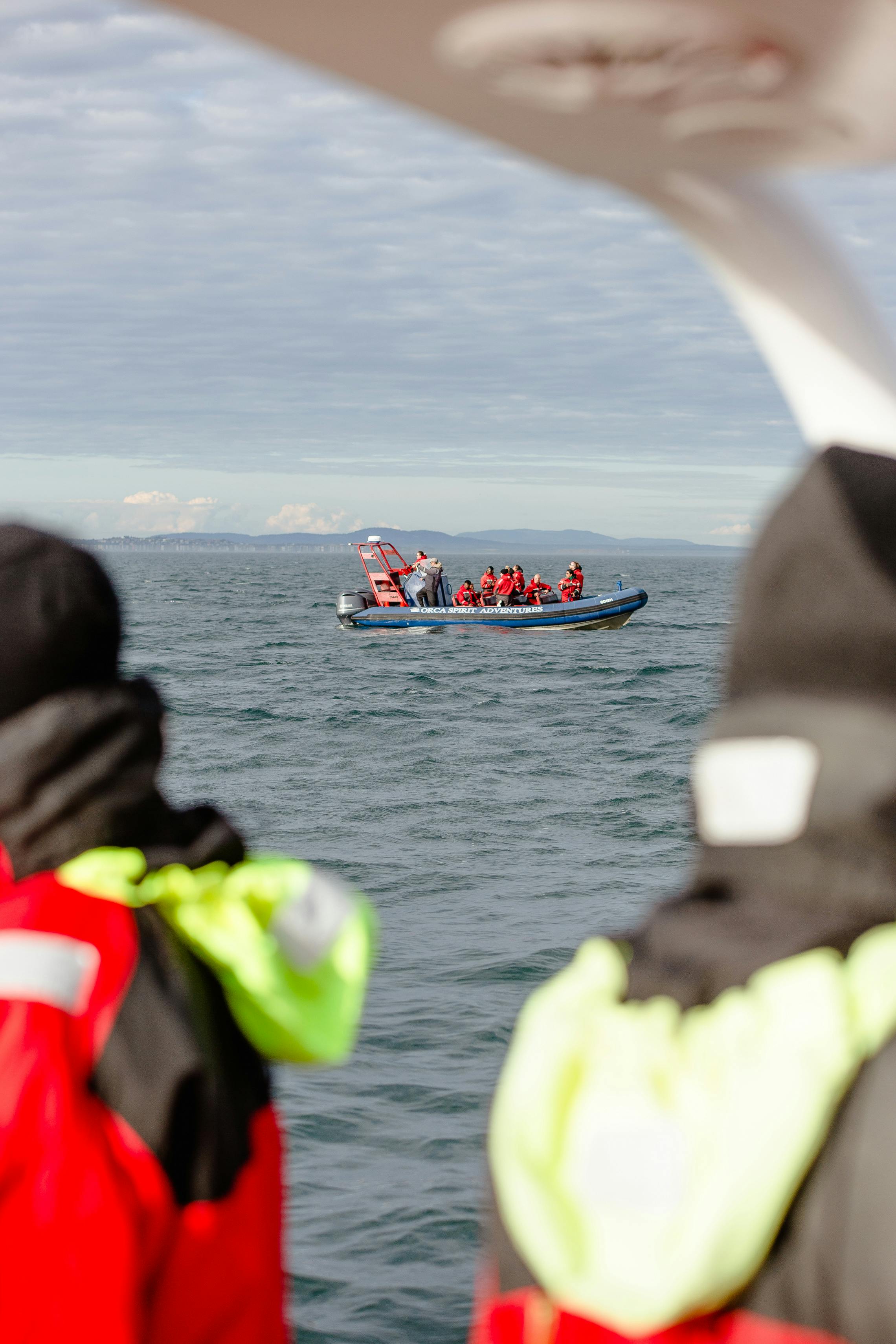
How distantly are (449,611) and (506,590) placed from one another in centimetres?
142

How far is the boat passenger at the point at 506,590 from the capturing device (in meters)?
31.5

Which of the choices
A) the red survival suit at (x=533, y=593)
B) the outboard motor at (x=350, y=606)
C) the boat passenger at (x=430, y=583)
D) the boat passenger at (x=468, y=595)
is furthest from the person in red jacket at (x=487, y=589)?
the outboard motor at (x=350, y=606)

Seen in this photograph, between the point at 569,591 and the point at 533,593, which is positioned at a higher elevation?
the point at 569,591

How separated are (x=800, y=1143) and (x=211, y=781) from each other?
15517 mm

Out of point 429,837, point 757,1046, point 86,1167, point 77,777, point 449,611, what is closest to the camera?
point 757,1046

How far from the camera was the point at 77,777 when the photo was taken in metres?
1.55

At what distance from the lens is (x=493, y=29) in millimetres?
1350

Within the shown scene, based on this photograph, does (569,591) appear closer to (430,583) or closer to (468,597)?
(468,597)

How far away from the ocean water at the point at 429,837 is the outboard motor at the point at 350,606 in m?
0.99

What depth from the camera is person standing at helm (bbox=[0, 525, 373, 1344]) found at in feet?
4.56

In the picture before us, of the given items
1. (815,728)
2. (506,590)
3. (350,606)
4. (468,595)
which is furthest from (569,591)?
(815,728)

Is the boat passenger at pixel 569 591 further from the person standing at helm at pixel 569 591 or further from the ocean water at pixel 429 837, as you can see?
the ocean water at pixel 429 837

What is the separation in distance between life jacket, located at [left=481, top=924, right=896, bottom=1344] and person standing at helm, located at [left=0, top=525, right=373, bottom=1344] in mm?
444

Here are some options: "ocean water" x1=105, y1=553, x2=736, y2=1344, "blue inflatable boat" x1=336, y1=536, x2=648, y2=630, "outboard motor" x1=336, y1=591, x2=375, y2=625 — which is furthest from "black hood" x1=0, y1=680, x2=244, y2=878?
"outboard motor" x1=336, y1=591, x2=375, y2=625
